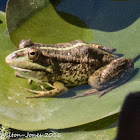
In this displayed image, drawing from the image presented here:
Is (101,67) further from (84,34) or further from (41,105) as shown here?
(41,105)

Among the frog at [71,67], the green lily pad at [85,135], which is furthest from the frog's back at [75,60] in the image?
the green lily pad at [85,135]

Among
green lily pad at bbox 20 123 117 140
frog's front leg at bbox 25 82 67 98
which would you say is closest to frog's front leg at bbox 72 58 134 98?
frog's front leg at bbox 25 82 67 98

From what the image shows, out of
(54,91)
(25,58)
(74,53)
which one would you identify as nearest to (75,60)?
(74,53)

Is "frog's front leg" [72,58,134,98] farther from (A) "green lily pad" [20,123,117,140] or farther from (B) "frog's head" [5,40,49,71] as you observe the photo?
(B) "frog's head" [5,40,49,71]

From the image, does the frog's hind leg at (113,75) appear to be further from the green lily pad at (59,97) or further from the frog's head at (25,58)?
the frog's head at (25,58)

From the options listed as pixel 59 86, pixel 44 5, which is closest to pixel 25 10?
pixel 44 5

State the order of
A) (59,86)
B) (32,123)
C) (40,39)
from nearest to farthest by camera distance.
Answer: (32,123)
(59,86)
(40,39)

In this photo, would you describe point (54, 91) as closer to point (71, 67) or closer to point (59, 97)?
point (59, 97)
